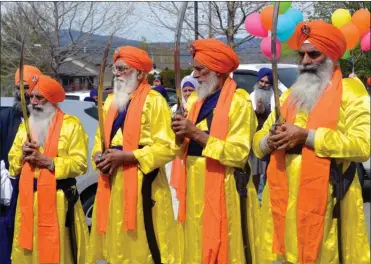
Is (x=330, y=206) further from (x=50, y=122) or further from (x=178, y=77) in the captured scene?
(x=50, y=122)

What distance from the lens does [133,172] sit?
3.85 m

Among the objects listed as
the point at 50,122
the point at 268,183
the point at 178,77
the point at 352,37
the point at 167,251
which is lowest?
the point at 167,251

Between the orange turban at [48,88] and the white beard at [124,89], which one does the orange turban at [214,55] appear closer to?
the white beard at [124,89]

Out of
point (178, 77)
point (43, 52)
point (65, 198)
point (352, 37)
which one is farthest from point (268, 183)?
point (43, 52)

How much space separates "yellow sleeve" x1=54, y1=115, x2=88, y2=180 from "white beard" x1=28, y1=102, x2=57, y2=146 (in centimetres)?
12

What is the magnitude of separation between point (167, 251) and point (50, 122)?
1265 mm

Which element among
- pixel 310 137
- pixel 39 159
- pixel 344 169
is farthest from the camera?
pixel 39 159

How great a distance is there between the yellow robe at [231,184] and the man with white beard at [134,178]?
0.61 feet

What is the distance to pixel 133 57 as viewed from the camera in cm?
403

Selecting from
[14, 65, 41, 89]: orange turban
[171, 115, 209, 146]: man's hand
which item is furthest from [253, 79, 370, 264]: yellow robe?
[14, 65, 41, 89]: orange turban

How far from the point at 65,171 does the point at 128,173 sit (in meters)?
0.45

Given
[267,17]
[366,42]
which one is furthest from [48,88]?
[366,42]

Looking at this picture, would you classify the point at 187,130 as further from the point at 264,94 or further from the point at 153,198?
the point at 264,94

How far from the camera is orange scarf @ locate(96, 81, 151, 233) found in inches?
150
